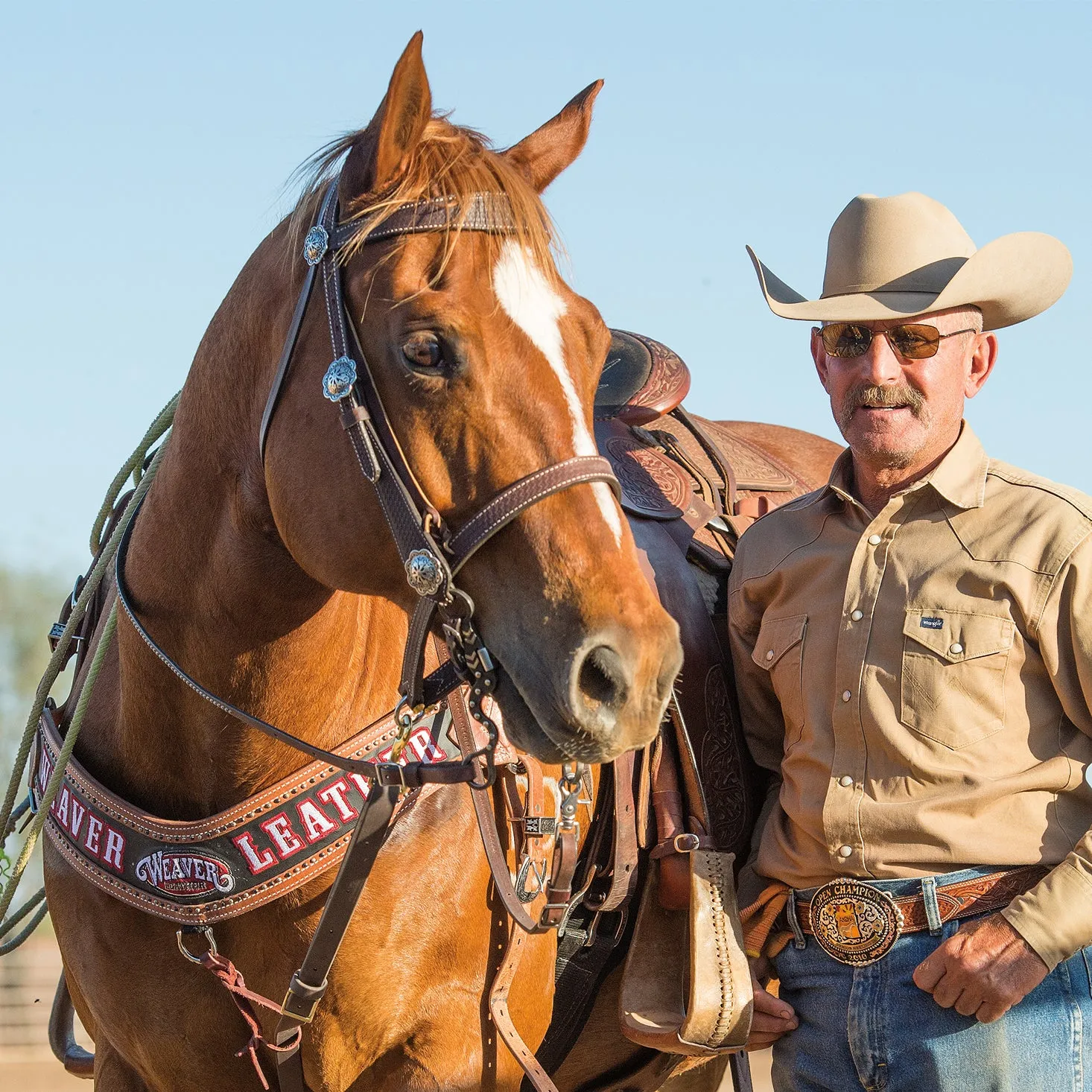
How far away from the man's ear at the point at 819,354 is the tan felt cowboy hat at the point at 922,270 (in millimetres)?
101

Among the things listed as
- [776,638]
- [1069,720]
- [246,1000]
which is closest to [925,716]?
[1069,720]

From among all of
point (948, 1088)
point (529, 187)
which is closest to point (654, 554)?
point (529, 187)

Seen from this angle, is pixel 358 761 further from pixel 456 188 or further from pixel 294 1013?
pixel 456 188

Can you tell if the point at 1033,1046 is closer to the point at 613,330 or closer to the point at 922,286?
the point at 922,286

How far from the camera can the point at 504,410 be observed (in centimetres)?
234

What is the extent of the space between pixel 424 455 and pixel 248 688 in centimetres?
71

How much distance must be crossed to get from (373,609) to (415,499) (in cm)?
67

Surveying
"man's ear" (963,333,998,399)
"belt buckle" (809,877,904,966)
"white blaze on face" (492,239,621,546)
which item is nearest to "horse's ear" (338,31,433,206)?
"white blaze on face" (492,239,621,546)

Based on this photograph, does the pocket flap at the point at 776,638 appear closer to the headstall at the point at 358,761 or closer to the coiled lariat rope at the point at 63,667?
the headstall at the point at 358,761

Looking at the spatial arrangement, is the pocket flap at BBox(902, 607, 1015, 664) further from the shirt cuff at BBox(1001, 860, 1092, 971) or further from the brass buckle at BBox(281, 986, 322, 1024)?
the brass buckle at BBox(281, 986, 322, 1024)

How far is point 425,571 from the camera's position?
2.35 m

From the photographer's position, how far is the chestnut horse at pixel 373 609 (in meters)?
2.28

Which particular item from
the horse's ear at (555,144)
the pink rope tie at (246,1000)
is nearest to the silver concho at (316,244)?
the horse's ear at (555,144)

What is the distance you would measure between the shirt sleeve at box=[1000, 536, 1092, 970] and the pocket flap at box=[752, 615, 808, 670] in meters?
0.55
